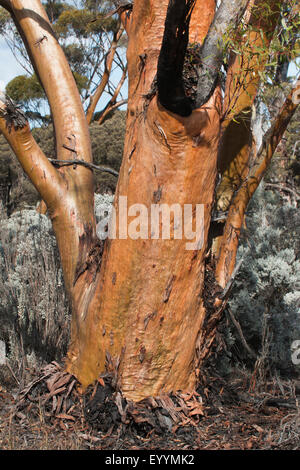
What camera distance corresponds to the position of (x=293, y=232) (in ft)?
18.1

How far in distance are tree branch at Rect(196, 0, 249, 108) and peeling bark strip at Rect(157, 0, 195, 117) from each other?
12cm

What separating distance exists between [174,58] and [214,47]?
35cm

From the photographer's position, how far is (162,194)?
248 cm

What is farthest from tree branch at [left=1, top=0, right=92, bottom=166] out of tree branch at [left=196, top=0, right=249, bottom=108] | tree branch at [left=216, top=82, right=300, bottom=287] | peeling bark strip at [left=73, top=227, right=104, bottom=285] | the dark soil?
the dark soil

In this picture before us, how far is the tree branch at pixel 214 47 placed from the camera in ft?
7.59

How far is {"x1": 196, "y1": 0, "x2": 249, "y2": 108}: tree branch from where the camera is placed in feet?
7.59

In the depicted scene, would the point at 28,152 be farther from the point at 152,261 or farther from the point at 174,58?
the point at 174,58

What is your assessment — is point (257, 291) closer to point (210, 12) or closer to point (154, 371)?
point (154, 371)

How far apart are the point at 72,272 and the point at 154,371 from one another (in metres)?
0.89

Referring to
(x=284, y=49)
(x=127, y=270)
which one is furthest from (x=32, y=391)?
(x=284, y=49)

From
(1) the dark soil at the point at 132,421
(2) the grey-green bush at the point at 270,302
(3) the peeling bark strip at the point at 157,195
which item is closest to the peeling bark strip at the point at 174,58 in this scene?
(3) the peeling bark strip at the point at 157,195

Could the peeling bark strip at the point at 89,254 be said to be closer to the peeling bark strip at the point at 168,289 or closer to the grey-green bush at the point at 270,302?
the peeling bark strip at the point at 168,289

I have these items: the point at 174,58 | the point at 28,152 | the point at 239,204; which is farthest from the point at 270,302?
the point at 174,58

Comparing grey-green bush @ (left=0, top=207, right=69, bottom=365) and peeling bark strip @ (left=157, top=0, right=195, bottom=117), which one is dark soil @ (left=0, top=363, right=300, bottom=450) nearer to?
grey-green bush @ (left=0, top=207, right=69, bottom=365)
